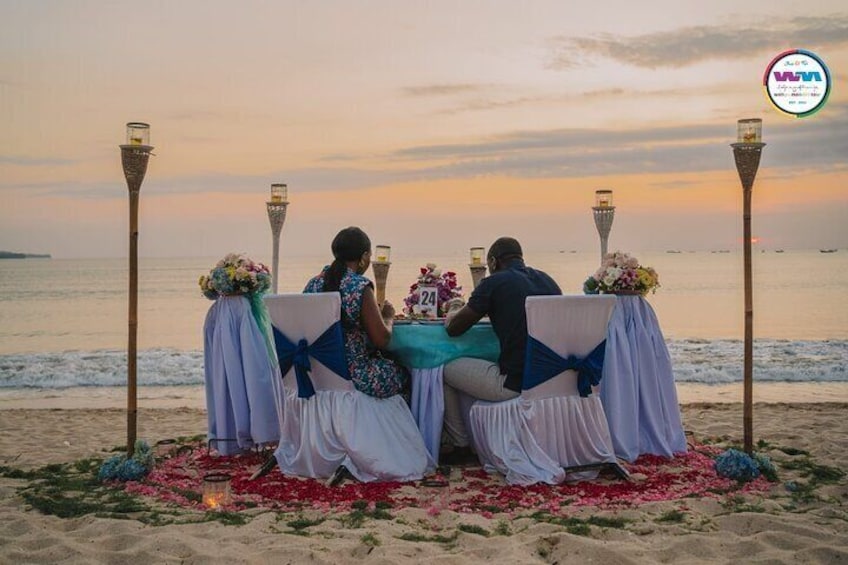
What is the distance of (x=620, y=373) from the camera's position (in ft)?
18.9

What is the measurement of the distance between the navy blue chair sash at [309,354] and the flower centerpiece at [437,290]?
0.95 metres

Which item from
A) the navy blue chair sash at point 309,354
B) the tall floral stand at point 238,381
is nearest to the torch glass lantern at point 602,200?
the navy blue chair sash at point 309,354

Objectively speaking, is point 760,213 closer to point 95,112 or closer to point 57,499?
point 95,112

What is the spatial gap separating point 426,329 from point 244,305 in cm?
150

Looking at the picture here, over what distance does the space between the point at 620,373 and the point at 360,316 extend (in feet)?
6.19

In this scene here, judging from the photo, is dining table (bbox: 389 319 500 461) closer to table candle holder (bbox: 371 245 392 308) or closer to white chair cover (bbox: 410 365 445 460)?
white chair cover (bbox: 410 365 445 460)

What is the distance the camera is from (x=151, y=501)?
15.8 ft

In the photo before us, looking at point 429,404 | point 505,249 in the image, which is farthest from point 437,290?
point 429,404

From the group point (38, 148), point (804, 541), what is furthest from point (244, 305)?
point (38, 148)

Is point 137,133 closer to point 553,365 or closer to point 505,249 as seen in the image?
point 505,249

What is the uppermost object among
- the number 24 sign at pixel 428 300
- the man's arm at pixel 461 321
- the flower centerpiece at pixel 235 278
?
the flower centerpiece at pixel 235 278

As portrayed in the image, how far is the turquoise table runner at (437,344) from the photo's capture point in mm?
5449

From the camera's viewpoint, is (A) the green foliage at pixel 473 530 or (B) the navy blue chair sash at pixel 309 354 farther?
(B) the navy blue chair sash at pixel 309 354

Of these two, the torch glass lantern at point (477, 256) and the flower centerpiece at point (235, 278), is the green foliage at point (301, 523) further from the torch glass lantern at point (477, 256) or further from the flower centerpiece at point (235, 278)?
the torch glass lantern at point (477, 256)
